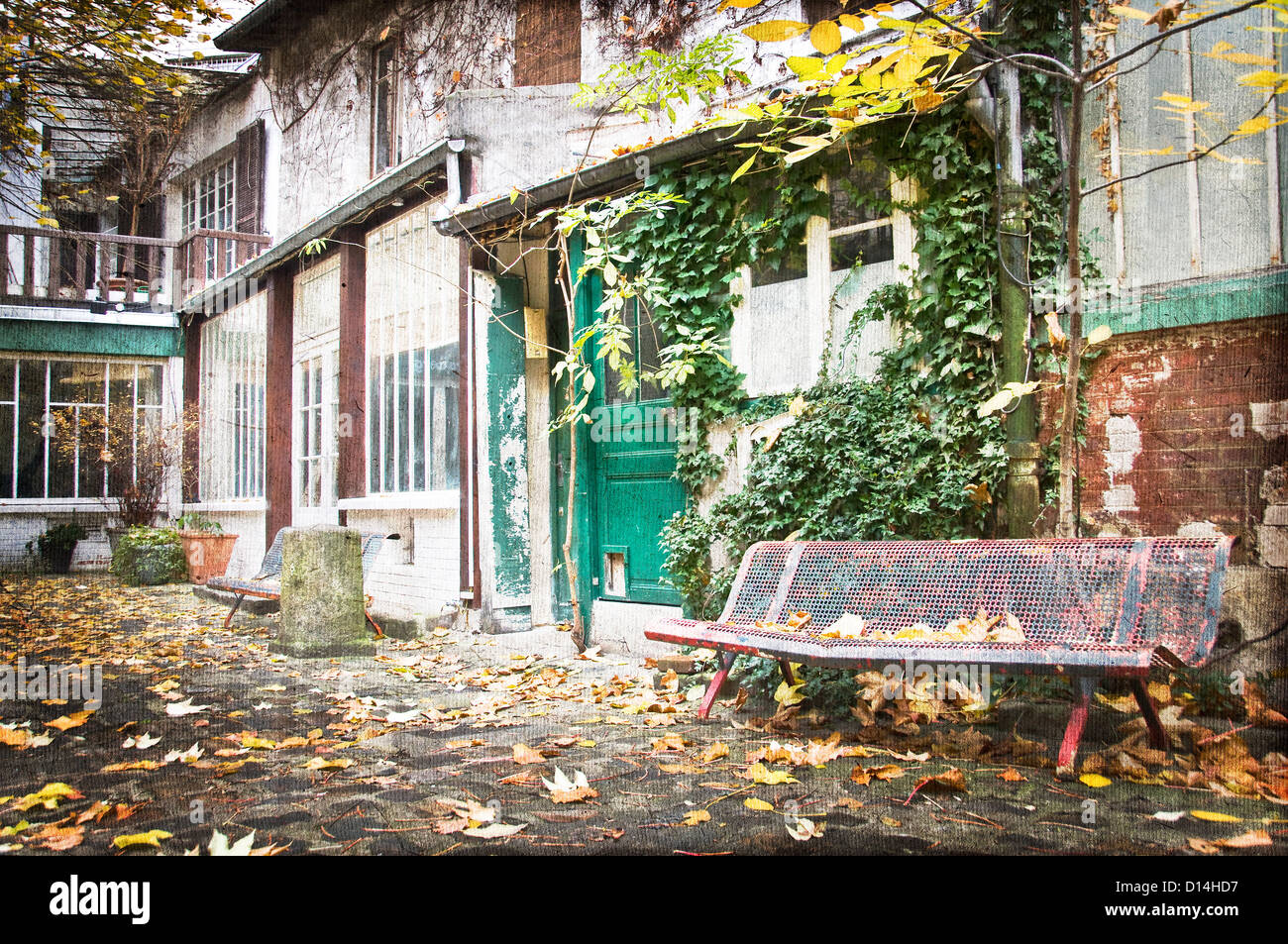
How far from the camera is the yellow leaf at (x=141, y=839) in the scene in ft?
6.04

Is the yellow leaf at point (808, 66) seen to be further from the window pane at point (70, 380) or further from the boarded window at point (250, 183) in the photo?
the boarded window at point (250, 183)

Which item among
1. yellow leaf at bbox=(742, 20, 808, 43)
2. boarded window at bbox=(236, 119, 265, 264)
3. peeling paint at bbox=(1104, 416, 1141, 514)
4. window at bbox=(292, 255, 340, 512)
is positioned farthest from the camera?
window at bbox=(292, 255, 340, 512)

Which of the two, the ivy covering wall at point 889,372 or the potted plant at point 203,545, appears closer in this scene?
the ivy covering wall at point 889,372

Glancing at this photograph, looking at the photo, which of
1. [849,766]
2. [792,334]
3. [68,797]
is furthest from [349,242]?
[849,766]

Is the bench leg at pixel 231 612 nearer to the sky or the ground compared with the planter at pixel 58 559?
nearer to the ground

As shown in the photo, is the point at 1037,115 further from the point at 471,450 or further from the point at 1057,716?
the point at 471,450

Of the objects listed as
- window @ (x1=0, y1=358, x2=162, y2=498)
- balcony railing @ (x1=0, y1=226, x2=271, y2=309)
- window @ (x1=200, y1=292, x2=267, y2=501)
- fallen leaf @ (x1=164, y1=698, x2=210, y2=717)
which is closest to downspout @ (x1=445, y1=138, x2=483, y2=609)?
window @ (x1=200, y1=292, x2=267, y2=501)

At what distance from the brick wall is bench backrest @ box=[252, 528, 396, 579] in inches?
175

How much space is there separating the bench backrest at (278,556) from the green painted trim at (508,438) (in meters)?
0.99

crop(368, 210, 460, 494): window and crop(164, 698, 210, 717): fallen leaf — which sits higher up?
crop(368, 210, 460, 494): window

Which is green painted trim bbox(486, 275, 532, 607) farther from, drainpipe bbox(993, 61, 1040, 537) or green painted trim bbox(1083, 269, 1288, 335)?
green painted trim bbox(1083, 269, 1288, 335)

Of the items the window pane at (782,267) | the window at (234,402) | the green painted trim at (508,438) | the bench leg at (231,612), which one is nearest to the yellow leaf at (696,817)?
the window pane at (782,267)

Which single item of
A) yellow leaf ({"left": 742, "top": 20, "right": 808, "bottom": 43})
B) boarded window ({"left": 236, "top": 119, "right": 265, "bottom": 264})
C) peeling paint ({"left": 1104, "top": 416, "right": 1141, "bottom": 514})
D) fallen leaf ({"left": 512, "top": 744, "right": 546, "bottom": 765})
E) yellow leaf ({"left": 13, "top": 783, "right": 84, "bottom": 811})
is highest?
boarded window ({"left": 236, "top": 119, "right": 265, "bottom": 264})

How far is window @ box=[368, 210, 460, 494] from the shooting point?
18.1ft
